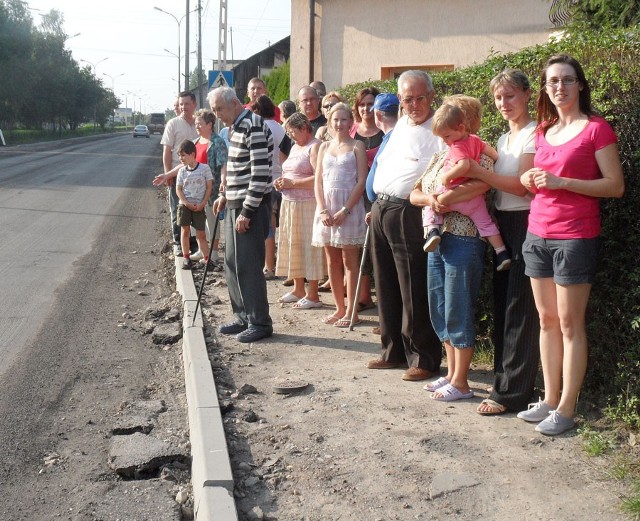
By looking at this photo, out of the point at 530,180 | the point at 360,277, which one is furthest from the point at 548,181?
the point at 360,277

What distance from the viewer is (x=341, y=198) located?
7508 millimetres

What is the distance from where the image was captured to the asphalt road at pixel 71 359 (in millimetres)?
4578

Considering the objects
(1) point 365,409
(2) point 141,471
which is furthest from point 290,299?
(2) point 141,471

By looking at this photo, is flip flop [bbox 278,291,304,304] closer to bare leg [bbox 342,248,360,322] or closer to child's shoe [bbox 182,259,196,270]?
bare leg [bbox 342,248,360,322]

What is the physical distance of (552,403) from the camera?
200 inches

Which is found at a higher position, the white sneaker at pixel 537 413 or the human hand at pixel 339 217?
the human hand at pixel 339 217

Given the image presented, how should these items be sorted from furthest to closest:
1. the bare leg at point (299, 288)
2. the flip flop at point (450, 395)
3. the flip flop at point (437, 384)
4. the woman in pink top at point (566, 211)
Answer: the bare leg at point (299, 288), the flip flop at point (437, 384), the flip flop at point (450, 395), the woman in pink top at point (566, 211)

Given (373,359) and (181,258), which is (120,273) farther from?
(373,359)

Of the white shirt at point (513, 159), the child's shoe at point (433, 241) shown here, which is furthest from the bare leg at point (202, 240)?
the white shirt at point (513, 159)

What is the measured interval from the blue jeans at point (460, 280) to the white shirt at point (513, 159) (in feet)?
0.99

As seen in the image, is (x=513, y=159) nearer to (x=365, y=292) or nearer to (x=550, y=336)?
(x=550, y=336)

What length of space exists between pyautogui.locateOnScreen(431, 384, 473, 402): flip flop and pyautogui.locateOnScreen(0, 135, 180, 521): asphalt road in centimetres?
188

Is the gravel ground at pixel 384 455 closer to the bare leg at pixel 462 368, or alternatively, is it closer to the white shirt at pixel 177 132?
the bare leg at pixel 462 368

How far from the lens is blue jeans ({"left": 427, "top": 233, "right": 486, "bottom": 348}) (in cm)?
545
